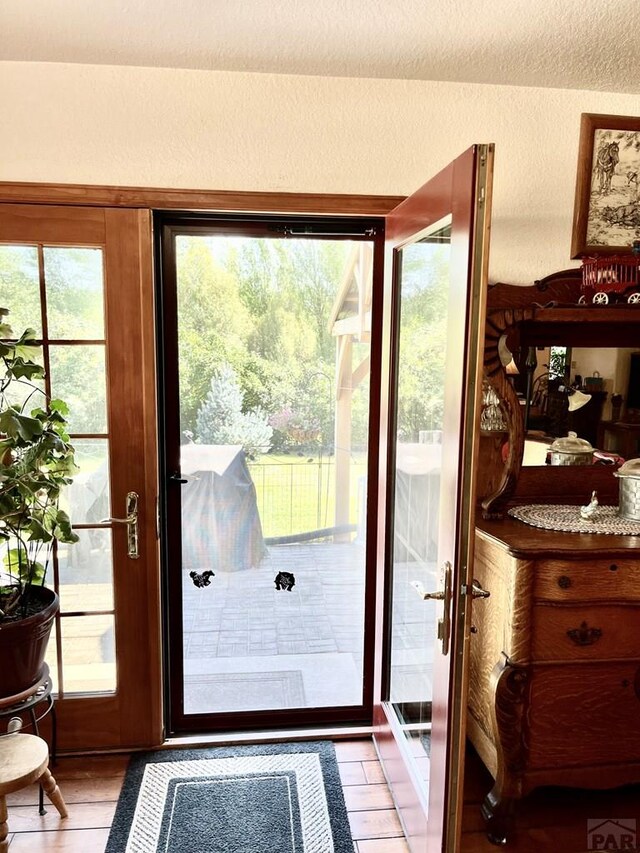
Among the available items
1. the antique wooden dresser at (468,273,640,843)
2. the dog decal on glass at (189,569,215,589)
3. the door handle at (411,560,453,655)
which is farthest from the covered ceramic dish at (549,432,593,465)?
the dog decal on glass at (189,569,215,589)

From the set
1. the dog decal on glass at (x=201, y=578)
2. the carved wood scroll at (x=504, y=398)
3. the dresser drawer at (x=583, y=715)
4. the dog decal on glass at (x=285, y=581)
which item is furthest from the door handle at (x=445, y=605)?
the dog decal on glass at (x=201, y=578)

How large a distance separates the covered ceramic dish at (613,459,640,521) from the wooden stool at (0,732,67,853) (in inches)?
81.0

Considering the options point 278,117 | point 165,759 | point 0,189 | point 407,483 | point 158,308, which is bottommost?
point 165,759

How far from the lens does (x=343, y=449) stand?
2.36 m

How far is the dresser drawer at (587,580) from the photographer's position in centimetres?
176

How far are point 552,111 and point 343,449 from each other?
146 cm

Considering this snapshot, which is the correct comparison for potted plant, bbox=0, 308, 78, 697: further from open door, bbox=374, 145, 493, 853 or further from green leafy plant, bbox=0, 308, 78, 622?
open door, bbox=374, 145, 493, 853

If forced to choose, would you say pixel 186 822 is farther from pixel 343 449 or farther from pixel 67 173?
pixel 67 173

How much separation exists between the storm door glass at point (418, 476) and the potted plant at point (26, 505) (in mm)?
1073

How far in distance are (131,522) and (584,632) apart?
157 centimetres

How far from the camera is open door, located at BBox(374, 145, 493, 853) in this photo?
4.40 ft

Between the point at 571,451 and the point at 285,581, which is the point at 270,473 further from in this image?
the point at 571,451

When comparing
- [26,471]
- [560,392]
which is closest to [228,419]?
[26,471]

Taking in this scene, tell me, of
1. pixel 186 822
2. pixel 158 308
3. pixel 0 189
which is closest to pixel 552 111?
pixel 158 308
